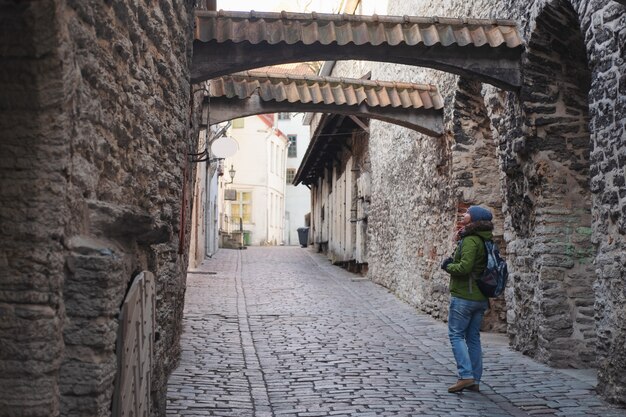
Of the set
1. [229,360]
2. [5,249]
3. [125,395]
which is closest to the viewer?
[5,249]

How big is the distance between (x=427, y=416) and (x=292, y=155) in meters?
47.8

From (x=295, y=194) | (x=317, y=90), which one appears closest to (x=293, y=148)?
(x=295, y=194)

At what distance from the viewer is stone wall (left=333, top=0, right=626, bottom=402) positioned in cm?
629

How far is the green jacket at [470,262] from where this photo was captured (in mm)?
6566

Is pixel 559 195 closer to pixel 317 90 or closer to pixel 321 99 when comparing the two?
pixel 321 99

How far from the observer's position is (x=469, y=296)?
662cm

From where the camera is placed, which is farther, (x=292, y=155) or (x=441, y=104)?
(x=292, y=155)

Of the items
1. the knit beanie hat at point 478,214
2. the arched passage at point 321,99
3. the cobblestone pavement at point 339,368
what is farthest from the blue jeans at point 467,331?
the arched passage at point 321,99

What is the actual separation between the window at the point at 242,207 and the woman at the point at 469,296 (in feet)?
117

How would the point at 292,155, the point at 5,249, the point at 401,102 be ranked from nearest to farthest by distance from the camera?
the point at 5,249, the point at 401,102, the point at 292,155

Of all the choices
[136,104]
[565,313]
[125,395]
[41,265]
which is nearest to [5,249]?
[41,265]

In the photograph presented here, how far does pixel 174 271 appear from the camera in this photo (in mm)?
5844

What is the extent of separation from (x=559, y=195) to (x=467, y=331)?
6.72 feet

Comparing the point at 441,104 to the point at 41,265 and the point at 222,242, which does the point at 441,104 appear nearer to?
the point at 41,265
